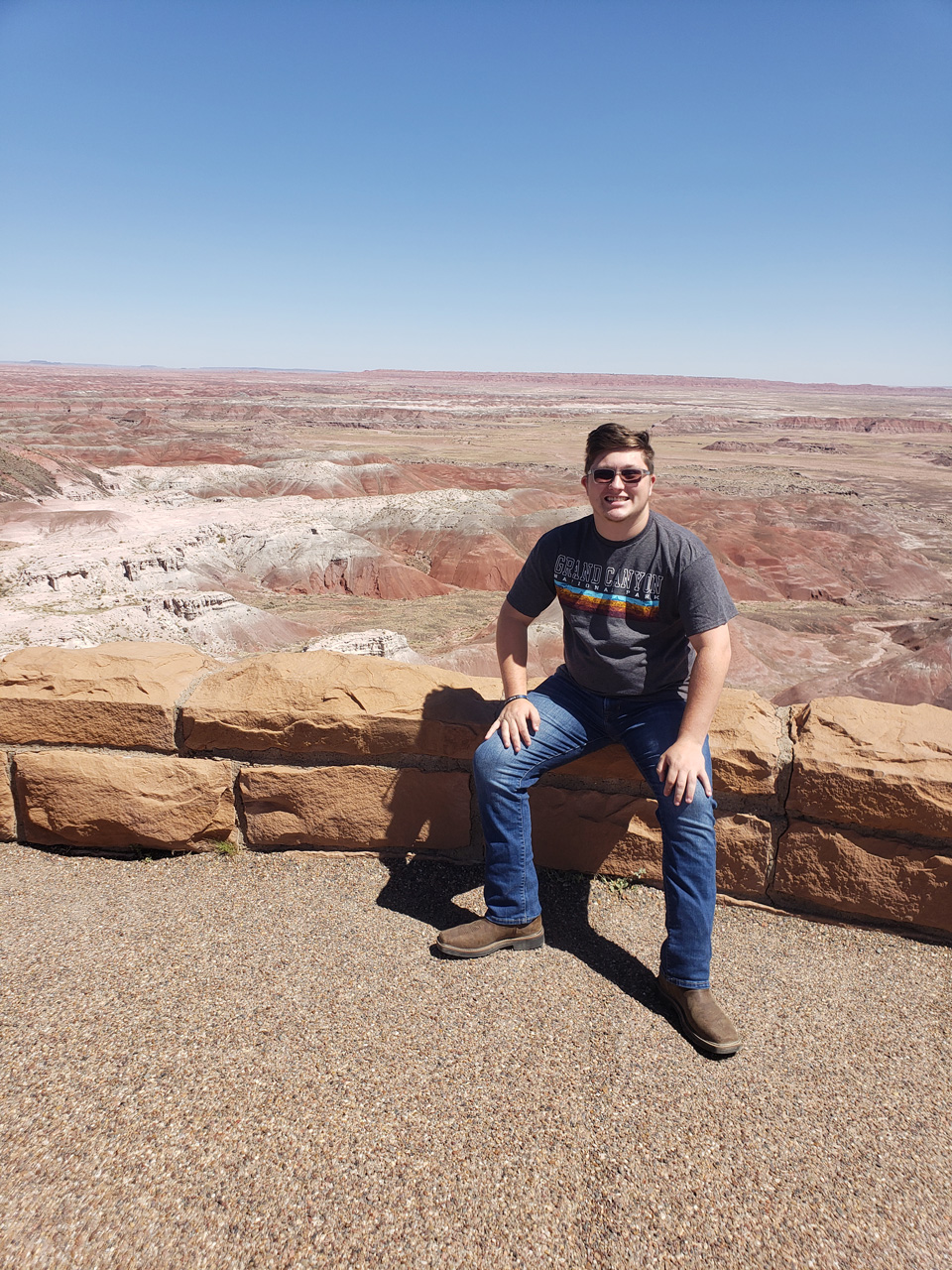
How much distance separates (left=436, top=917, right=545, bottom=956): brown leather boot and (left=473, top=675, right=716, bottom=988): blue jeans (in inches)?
1.2

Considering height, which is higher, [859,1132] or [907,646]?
[859,1132]

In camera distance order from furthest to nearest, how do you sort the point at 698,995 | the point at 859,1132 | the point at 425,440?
1. the point at 425,440
2. the point at 698,995
3. the point at 859,1132

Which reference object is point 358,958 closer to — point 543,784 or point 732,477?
point 543,784

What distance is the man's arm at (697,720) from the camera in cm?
237

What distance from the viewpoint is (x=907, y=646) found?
65.4 ft

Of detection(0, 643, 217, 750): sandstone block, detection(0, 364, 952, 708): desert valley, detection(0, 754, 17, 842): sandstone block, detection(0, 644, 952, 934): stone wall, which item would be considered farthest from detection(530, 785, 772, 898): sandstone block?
detection(0, 364, 952, 708): desert valley

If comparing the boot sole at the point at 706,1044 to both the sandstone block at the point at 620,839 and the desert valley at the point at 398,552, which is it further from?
the desert valley at the point at 398,552

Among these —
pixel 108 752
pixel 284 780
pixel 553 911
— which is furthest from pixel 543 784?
pixel 108 752

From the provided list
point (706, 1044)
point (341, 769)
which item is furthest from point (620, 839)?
point (341, 769)

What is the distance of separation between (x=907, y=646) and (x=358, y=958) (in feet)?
69.1

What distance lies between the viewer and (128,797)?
3088mm

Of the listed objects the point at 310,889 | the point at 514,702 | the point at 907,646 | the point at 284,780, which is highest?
the point at 514,702

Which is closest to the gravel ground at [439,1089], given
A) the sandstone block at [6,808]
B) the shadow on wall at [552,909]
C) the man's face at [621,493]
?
the shadow on wall at [552,909]

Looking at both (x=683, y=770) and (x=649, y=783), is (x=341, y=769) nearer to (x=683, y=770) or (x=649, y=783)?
(x=649, y=783)
